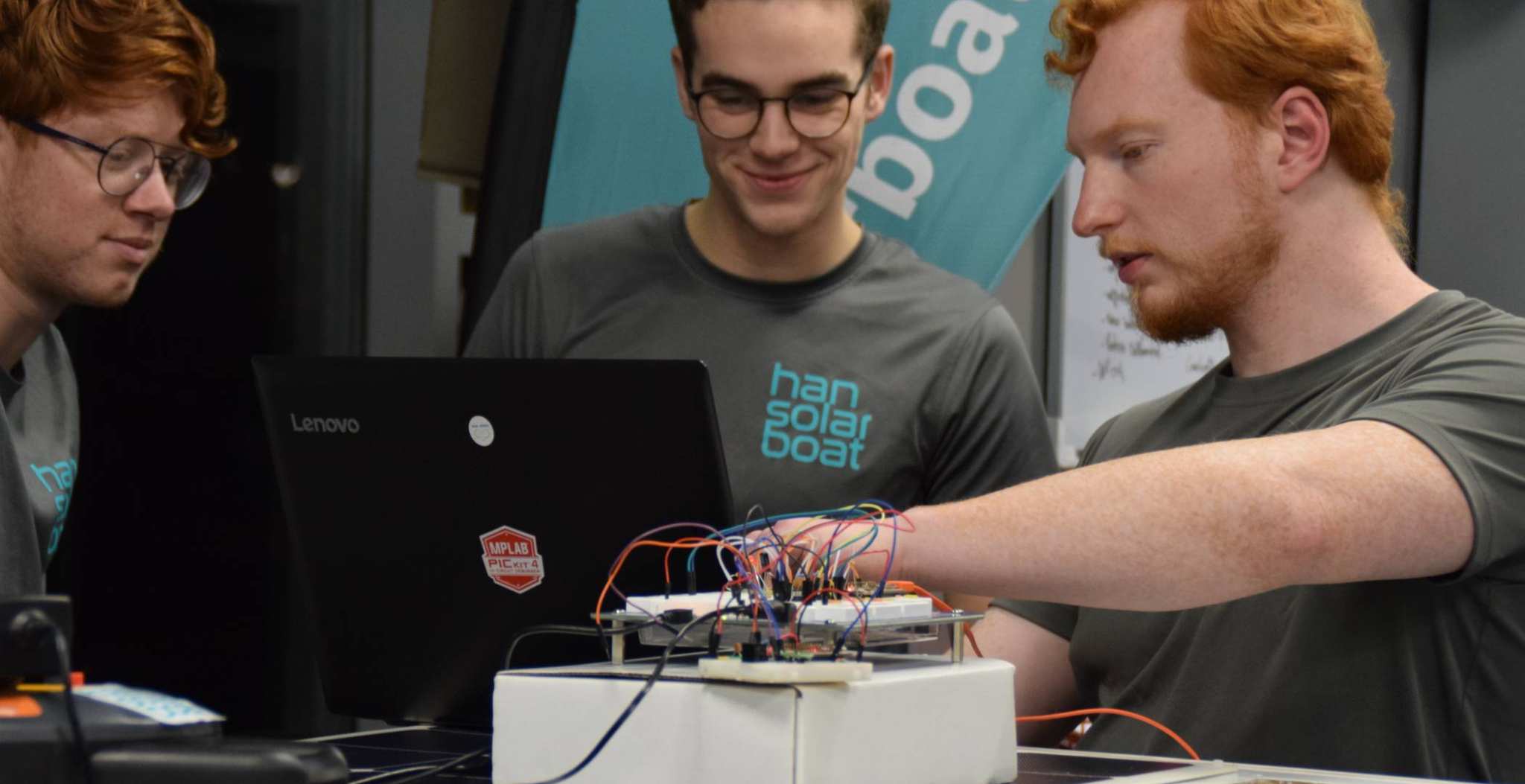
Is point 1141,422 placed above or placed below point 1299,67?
below

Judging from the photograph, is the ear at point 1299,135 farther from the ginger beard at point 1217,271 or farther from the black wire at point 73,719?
the black wire at point 73,719

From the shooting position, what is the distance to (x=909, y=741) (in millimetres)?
903

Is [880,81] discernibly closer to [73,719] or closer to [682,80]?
[682,80]

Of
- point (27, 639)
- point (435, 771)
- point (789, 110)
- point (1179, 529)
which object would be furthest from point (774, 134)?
point (27, 639)

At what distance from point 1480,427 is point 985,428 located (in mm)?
726

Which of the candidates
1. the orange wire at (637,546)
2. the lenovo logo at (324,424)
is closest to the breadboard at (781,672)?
the orange wire at (637,546)

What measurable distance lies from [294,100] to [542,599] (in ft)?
7.22

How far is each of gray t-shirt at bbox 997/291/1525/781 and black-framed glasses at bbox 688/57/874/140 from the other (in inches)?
27.3

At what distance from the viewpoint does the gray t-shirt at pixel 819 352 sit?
74.6 inches

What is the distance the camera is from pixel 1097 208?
1.56 m

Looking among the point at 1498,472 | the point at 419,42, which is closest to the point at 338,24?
the point at 419,42

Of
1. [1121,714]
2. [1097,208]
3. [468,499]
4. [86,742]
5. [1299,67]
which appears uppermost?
[1299,67]

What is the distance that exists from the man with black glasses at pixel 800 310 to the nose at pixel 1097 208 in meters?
0.39

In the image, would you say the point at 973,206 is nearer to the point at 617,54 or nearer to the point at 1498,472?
the point at 617,54
